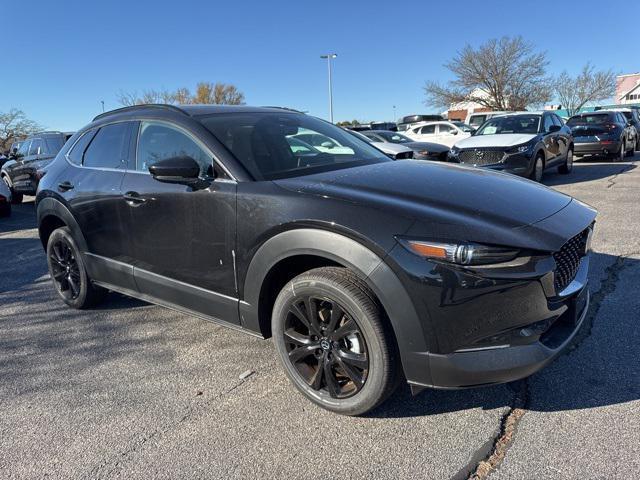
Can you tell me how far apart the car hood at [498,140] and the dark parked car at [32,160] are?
9.45 meters

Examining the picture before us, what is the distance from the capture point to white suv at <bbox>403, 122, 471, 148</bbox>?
744 inches

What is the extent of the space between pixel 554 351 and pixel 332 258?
1161mm

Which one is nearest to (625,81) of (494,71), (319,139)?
(494,71)

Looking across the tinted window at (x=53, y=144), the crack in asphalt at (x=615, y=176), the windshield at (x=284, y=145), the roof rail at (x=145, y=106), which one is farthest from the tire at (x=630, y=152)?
the roof rail at (x=145, y=106)

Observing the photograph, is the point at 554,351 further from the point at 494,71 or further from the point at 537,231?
the point at 494,71

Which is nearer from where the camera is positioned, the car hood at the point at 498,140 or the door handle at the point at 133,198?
the door handle at the point at 133,198

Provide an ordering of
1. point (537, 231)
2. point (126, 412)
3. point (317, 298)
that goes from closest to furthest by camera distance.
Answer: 1. point (537, 231)
2. point (317, 298)
3. point (126, 412)

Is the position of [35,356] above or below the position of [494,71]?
below

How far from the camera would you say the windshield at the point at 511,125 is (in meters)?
11.2

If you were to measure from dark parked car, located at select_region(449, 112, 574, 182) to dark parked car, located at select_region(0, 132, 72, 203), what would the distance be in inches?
369

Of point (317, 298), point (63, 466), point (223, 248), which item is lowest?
point (63, 466)

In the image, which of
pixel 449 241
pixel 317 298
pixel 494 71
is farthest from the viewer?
pixel 494 71

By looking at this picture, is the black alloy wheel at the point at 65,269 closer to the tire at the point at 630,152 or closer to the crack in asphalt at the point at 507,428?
the crack in asphalt at the point at 507,428

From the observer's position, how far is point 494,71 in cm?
4356
